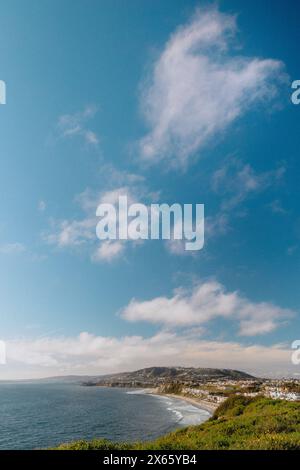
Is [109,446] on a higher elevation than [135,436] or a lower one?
higher

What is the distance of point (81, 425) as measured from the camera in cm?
8325
